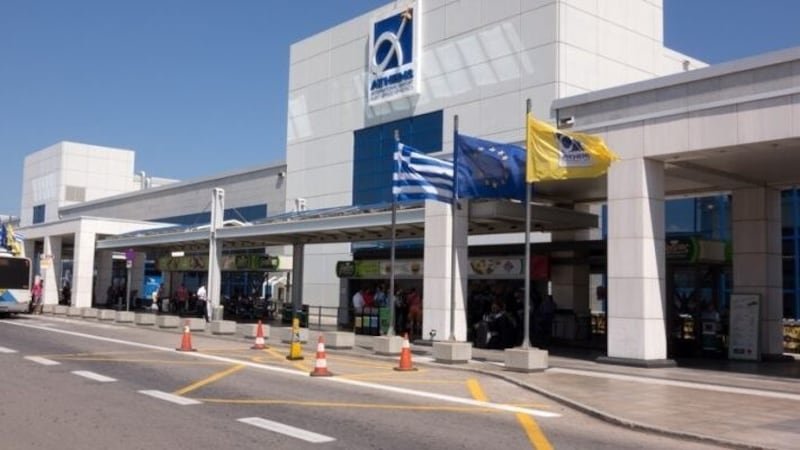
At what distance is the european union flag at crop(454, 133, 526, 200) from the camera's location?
67.7ft

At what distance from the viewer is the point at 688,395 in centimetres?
1383

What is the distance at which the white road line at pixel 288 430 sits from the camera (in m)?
9.23

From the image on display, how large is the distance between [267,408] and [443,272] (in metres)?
11.5

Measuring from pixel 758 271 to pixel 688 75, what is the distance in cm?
630

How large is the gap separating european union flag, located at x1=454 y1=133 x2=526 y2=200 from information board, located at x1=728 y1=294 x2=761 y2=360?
6.44 m

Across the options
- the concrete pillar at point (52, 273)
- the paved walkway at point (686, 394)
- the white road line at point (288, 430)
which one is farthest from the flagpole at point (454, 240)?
the concrete pillar at point (52, 273)

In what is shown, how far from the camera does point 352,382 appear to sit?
15281 mm

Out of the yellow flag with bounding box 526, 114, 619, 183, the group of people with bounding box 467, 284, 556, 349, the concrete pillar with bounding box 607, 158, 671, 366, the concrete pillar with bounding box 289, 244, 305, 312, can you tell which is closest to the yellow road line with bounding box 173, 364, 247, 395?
the yellow flag with bounding box 526, 114, 619, 183

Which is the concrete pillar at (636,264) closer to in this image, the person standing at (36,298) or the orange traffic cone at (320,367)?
the orange traffic cone at (320,367)

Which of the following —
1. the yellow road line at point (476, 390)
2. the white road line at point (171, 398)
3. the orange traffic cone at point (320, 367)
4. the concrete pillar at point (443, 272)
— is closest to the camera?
the white road line at point (171, 398)

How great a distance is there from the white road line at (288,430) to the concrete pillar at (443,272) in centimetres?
1230

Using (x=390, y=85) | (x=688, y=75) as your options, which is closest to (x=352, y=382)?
(x=688, y=75)

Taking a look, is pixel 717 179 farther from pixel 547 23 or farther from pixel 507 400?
pixel 547 23

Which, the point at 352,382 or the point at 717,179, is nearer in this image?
the point at 352,382
